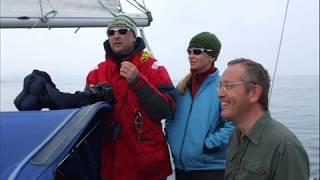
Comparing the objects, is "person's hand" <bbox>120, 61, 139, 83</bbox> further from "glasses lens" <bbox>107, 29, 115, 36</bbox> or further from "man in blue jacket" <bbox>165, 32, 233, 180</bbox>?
"man in blue jacket" <bbox>165, 32, 233, 180</bbox>

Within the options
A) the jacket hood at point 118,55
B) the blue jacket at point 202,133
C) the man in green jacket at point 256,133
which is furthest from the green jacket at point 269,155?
the jacket hood at point 118,55

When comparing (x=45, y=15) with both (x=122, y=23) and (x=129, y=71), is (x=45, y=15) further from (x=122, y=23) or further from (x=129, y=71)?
(x=129, y=71)

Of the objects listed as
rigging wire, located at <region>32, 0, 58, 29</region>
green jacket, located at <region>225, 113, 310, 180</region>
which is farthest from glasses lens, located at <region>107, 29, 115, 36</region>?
green jacket, located at <region>225, 113, 310, 180</region>

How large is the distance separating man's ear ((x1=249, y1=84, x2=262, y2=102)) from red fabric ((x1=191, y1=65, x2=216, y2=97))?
98 centimetres

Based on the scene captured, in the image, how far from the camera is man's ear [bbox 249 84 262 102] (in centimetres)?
214

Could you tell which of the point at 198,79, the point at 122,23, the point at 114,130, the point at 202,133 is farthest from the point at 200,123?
the point at 122,23

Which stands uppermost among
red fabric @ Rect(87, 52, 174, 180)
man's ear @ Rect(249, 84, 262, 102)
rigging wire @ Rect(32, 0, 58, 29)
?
rigging wire @ Rect(32, 0, 58, 29)

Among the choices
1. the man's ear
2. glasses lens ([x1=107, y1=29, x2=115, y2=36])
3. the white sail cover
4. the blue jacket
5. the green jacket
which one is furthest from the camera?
the white sail cover

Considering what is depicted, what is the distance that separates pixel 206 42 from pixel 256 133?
1050 mm

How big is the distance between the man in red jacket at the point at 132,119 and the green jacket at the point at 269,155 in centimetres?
85

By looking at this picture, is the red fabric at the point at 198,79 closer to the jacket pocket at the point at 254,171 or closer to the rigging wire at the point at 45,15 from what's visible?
the jacket pocket at the point at 254,171

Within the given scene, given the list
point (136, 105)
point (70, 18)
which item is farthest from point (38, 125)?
point (70, 18)

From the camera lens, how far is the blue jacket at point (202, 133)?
3.00m

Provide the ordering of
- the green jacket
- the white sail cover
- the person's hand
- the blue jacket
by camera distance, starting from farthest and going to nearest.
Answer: the white sail cover < the blue jacket < the person's hand < the green jacket
